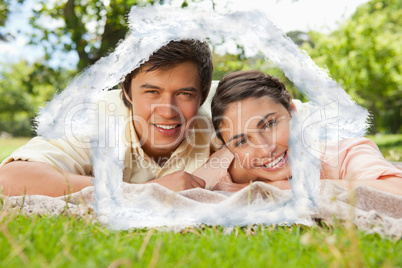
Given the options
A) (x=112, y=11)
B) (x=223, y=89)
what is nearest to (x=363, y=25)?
(x=112, y=11)

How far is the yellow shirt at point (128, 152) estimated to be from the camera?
2238mm

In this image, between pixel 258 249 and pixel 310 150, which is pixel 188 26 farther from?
pixel 258 249

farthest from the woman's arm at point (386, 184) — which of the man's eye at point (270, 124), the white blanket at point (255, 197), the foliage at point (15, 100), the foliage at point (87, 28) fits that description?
the foliage at point (15, 100)

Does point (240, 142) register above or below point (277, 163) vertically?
above

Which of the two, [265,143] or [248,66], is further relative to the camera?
[248,66]

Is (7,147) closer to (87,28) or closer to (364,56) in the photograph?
(87,28)

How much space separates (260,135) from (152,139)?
0.76 metres

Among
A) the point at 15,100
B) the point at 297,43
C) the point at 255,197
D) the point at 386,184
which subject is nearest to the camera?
the point at 255,197

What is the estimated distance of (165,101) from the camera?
226 cm

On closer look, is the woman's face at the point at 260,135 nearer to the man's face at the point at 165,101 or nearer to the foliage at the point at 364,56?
the man's face at the point at 165,101

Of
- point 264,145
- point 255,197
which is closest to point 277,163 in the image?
point 264,145

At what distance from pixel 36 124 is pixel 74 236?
0.85 meters

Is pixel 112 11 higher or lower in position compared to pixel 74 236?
higher

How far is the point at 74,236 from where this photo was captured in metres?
1.17
